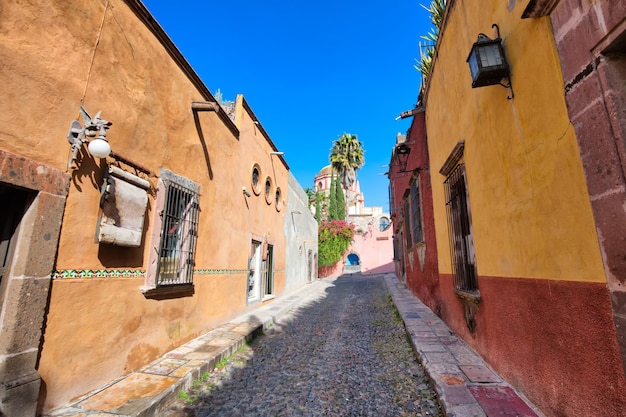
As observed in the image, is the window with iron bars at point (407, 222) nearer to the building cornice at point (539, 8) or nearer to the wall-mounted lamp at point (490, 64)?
the wall-mounted lamp at point (490, 64)

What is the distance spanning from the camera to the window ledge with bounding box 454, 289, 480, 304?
11.9 ft

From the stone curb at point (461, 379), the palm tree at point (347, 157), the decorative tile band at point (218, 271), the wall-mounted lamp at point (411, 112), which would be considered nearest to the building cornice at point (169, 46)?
the decorative tile band at point (218, 271)

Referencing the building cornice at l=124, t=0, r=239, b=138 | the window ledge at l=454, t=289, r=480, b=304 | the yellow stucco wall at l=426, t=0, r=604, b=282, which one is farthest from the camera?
the building cornice at l=124, t=0, r=239, b=138

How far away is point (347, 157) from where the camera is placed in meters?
31.1

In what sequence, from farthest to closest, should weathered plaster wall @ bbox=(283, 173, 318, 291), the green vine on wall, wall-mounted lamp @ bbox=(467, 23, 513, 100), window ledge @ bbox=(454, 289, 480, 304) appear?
the green vine on wall
weathered plaster wall @ bbox=(283, 173, 318, 291)
window ledge @ bbox=(454, 289, 480, 304)
wall-mounted lamp @ bbox=(467, 23, 513, 100)

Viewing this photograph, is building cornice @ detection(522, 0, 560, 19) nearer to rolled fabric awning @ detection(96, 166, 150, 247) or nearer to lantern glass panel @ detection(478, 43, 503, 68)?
lantern glass panel @ detection(478, 43, 503, 68)

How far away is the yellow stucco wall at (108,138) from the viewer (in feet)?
8.50

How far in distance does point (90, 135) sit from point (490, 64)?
3.86 meters

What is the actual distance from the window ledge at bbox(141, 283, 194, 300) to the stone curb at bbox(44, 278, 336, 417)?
0.76m

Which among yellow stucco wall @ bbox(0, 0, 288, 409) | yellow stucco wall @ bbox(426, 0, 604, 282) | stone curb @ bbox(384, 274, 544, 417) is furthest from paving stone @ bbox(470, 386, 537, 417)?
yellow stucco wall @ bbox(0, 0, 288, 409)

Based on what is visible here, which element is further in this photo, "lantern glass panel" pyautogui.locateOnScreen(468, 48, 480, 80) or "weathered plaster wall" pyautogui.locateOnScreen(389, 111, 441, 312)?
"weathered plaster wall" pyautogui.locateOnScreen(389, 111, 441, 312)

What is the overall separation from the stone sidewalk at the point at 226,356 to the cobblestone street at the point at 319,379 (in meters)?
0.16

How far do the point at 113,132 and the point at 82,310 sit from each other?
1.92m

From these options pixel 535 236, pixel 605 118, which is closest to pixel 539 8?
pixel 605 118
